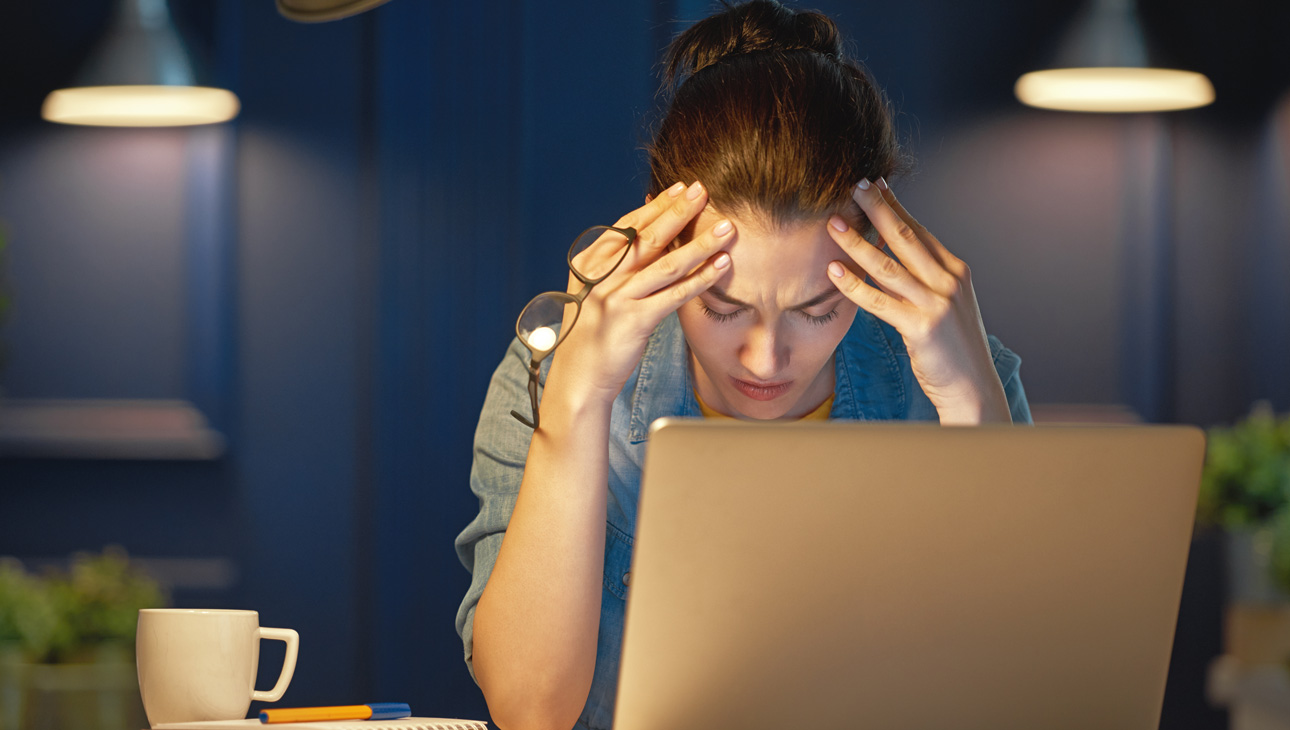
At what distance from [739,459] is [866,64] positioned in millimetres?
1749

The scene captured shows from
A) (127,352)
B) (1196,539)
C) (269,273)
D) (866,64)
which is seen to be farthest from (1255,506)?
(127,352)

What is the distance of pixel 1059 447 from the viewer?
620mm

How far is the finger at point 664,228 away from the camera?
1008mm

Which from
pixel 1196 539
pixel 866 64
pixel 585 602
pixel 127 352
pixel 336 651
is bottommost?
pixel 336 651

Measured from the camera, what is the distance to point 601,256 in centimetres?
101

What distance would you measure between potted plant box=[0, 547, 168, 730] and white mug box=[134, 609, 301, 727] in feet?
4.22

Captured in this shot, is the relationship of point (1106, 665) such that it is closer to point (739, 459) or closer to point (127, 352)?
point (739, 459)

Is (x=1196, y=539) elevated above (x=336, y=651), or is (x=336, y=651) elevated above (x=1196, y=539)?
(x=1196, y=539)

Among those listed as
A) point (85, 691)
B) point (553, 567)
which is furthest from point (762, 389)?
point (85, 691)

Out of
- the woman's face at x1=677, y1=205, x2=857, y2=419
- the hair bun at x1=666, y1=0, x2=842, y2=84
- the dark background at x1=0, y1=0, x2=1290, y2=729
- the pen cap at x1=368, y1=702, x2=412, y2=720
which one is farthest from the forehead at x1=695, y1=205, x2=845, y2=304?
the dark background at x1=0, y1=0, x2=1290, y2=729

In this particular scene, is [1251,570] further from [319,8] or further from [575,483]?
[319,8]

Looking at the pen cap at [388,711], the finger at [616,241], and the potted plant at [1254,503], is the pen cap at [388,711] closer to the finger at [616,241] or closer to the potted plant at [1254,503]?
the finger at [616,241]

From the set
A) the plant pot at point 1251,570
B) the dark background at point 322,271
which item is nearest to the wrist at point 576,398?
the dark background at point 322,271

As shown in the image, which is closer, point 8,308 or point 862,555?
point 862,555
